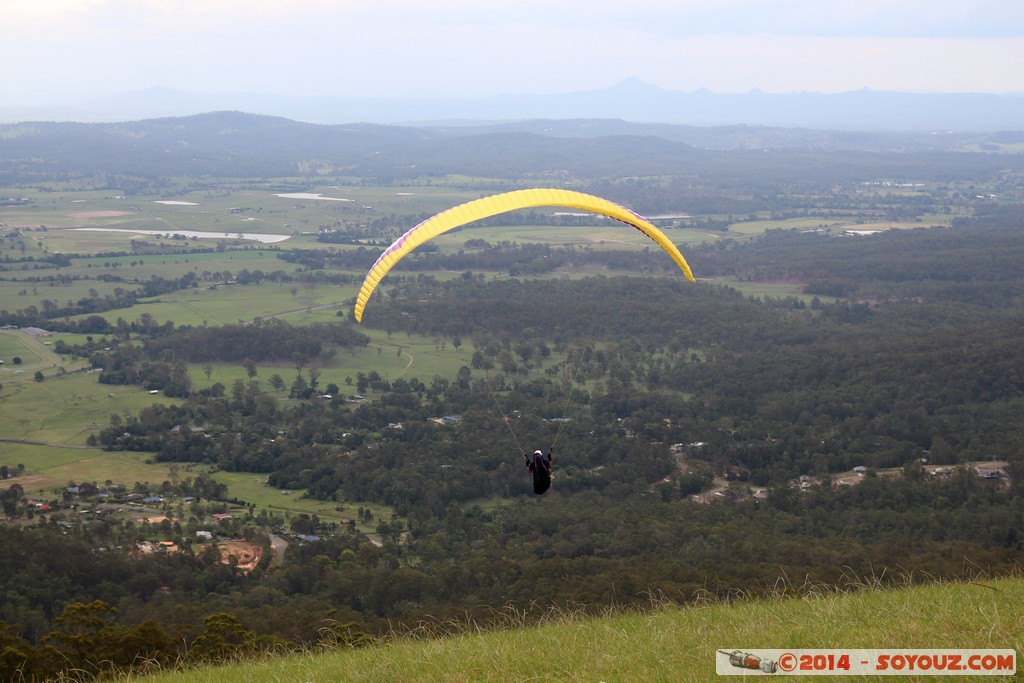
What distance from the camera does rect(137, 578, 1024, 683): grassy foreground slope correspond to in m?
8.60

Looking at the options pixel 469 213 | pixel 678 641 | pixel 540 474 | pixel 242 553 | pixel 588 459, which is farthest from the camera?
pixel 588 459

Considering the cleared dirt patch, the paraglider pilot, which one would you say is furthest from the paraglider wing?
the cleared dirt patch

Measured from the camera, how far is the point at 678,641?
380 inches

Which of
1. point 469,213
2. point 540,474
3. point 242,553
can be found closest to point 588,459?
point 242,553

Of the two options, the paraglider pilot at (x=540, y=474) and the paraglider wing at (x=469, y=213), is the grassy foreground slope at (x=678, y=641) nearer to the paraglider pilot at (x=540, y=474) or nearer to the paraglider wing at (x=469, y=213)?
the paraglider pilot at (x=540, y=474)

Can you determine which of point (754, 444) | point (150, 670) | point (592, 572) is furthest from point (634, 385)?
point (150, 670)

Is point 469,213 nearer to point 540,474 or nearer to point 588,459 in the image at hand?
point 540,474

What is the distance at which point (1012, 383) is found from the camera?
5128 centimetres

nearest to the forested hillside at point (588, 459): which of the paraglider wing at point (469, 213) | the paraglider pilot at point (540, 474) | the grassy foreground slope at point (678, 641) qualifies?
the paraglider pilot at point (540, 474)

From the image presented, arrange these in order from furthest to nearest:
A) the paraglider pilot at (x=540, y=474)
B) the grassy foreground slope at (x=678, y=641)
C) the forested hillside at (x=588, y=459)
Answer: the forested hillside at (x=588, y=459) < the paraglider pilot at (x=540, y=474) < the grassy foreground slope at (x=678, y=641)

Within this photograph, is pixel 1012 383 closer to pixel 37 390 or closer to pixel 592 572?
pixel 592 572

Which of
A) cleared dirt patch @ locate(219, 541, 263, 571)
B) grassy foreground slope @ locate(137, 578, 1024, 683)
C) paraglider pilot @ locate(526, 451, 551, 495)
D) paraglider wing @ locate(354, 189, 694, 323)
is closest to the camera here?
grassy foreground slope @ locate(137, 578, 1024, 683)

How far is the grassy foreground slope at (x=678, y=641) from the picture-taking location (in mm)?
8602

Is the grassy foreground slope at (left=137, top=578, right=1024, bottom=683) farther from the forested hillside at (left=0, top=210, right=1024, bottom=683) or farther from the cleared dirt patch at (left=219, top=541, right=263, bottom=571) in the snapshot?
the cleared dirt patch at (left=219, top=541, right=263, bottom=571)
